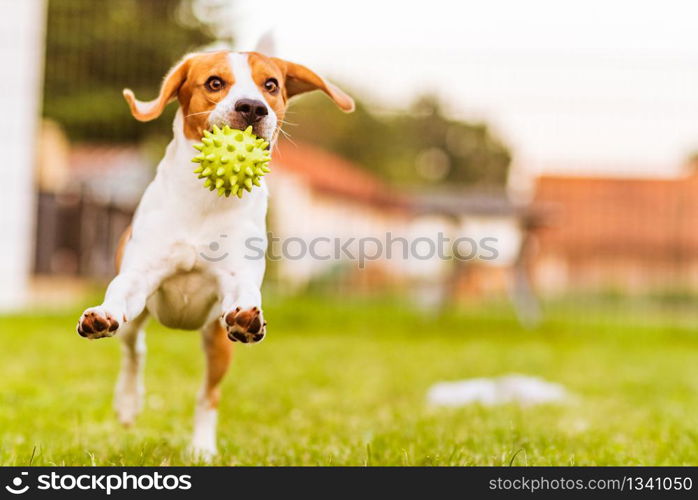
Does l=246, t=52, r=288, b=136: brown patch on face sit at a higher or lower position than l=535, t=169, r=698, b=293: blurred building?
lower

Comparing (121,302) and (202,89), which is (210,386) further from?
(202,89)

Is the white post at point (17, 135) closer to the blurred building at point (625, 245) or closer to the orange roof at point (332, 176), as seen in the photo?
the orange roof at point (332, 176)

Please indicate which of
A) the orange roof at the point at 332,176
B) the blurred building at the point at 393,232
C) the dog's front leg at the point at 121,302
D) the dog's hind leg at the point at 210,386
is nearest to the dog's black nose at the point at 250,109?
the dog's front leg at the point at 121,302

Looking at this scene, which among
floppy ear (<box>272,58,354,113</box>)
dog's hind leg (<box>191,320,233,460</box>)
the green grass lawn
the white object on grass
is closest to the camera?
floppy ear (<box>272,58,354,113</box>)

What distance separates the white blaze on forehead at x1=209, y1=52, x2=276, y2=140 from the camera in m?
2.09

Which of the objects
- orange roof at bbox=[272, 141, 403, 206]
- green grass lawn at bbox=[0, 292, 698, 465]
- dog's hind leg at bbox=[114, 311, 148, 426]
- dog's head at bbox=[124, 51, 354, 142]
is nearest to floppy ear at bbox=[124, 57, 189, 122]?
dog's head at bbox=[124, 51, 354, 142]

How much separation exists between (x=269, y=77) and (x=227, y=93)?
132mm

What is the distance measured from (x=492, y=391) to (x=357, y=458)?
1891 millimetres

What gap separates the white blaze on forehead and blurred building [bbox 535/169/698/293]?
884cm

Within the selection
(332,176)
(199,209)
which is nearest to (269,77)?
(199,209)

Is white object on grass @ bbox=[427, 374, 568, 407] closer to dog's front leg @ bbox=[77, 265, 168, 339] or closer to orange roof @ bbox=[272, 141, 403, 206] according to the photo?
dog's front leg @ bbox=[77, 265, 168, 339]

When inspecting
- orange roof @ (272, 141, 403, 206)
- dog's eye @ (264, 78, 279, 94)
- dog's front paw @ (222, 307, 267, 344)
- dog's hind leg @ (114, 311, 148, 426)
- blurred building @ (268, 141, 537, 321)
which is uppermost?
orange roof @ (272, 141, 403, 206)
